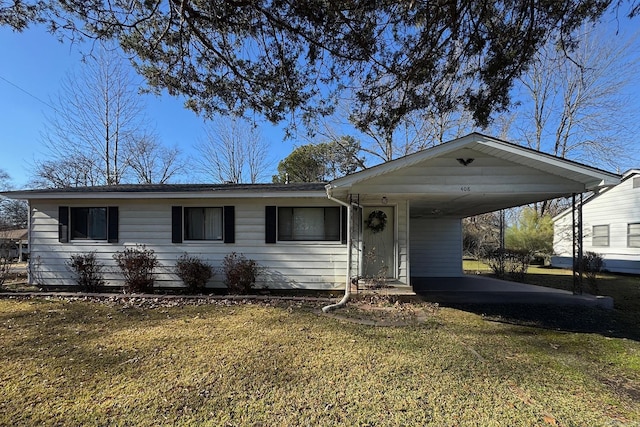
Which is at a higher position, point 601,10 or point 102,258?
point 601,10

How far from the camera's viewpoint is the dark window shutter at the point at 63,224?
857cm

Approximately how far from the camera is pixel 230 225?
838 centimetres

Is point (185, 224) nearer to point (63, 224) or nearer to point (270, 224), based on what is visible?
point (270, 224)

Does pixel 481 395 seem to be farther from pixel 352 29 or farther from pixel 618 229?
pixel 618 229

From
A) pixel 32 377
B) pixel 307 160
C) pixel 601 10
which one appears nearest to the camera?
pixel 32 377

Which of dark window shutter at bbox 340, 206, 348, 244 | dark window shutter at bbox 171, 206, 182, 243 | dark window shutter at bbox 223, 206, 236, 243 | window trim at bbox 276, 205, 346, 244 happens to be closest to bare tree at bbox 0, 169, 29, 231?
dark window shutter at bbox 171, 206, 182, 243

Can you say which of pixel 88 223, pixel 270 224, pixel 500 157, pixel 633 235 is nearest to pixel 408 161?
pixel 500 157

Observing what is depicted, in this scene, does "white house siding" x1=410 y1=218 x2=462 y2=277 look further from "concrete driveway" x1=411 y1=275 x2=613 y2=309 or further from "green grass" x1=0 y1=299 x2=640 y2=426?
"green grass" x1=0 y1=299 x2=640 y2=426

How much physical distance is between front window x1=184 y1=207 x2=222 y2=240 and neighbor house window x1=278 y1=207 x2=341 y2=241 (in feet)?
5.39

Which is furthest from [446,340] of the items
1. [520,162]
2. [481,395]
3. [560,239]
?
[560,239]

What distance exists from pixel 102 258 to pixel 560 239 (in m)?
20.9

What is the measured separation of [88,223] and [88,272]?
53.0 inches

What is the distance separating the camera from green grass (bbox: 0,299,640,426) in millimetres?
2834

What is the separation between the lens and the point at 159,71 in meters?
6.88
